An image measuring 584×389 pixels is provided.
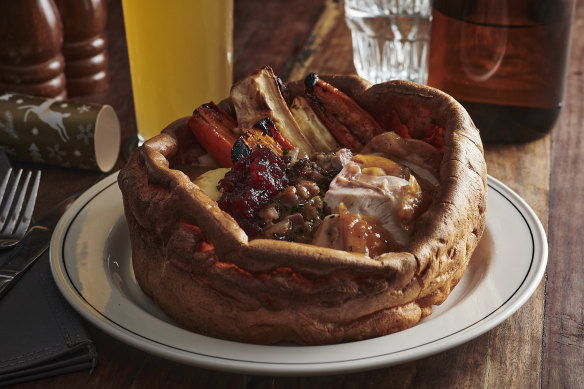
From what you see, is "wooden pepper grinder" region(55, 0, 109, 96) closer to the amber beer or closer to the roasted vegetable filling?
the roasted vegetable filling

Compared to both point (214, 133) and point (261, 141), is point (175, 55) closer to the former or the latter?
point (214, 133)

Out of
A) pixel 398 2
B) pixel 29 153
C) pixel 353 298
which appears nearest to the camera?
pixel 353 298

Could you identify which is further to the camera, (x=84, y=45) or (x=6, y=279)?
(x=84, y=45)

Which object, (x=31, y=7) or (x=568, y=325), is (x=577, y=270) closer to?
(x=568, y=325)

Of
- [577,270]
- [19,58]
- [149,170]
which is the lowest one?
[577,270]

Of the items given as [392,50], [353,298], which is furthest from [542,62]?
[353,298]

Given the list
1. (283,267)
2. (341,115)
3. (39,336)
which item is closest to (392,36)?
(341,115)

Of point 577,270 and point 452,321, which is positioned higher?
point 452,321
